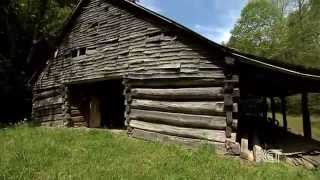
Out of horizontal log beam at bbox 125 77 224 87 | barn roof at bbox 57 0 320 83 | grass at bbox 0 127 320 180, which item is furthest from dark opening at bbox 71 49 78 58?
grass at bbox 0 127 320 180

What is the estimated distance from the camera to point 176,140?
14977 millimetres

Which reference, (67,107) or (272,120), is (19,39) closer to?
(67,107)

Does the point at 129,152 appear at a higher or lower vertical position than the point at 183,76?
lower

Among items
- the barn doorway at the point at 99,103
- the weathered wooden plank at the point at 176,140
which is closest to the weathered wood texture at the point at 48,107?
the barn doorway at the point at 99,103

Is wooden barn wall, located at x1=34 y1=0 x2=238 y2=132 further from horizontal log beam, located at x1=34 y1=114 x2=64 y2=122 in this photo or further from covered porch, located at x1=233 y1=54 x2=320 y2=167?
covered porch, located at x1=233 y1=54 x2=320 y2=167

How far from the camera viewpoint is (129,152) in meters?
13.4

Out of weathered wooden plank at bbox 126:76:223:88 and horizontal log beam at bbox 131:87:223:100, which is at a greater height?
weathered wooden plank at bbox 126:76:223:88

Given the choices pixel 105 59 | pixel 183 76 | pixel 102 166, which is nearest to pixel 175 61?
pixel 183 76

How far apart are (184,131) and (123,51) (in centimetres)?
466

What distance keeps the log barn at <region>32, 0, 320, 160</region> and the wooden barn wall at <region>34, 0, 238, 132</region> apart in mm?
36

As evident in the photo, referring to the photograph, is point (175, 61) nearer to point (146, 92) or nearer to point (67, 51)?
point (146, 92)

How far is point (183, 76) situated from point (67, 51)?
8.09 meters

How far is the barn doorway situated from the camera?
2159 cm

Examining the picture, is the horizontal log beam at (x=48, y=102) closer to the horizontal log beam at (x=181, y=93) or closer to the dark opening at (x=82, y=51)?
the dark opening at (x=82, y=51)
